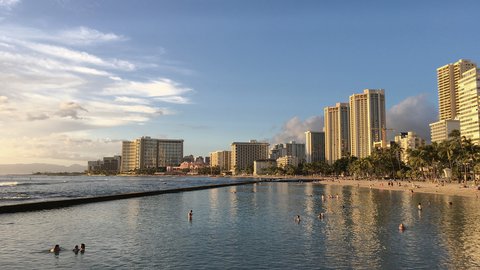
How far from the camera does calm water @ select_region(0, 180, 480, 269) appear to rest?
24938mm

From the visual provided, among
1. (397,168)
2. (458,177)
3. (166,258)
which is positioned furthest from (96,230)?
(397,168)

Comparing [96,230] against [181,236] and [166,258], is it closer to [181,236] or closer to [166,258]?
[181,236]

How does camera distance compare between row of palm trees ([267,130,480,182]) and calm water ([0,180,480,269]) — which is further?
row of palm trees ([267,130,480,182])

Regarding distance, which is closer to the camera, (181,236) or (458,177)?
(181,236)

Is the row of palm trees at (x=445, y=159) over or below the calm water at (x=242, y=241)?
over

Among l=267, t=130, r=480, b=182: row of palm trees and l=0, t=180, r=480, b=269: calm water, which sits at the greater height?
l=267, t=130, r=480, b=182: row of palm trees

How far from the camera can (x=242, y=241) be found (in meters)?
32.1

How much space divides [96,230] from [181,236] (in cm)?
917

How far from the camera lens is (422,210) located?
180 ft

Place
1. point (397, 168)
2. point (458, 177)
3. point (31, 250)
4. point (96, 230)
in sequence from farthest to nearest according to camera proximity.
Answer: point (397, 168), point (458, 177), point (96, 230), point (31, 250)

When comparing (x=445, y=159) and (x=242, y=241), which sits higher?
(x=445, y=159)

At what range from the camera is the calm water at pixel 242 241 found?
24938 millimetres

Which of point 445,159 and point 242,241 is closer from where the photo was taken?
point 242,241

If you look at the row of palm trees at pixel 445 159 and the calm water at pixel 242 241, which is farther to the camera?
the row of palm trees at pixel 445 159
